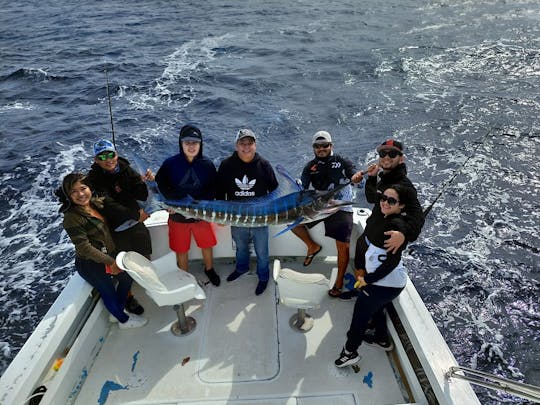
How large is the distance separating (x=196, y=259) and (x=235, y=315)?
3.47 ft

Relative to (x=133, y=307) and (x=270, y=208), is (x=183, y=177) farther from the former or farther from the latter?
(x=133, y=307)

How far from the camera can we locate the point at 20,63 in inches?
671

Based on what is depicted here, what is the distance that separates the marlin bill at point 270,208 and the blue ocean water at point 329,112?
11.0 feet

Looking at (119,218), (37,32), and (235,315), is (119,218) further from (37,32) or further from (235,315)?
(37,32)

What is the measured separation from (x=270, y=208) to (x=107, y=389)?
2128 millimetres

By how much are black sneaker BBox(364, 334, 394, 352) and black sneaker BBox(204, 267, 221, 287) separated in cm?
176

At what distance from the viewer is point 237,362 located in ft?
12.6

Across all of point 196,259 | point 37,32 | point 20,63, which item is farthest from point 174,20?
point 196,259

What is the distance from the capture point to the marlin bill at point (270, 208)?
3820 mm

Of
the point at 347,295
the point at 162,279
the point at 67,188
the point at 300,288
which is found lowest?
the point at 347,295

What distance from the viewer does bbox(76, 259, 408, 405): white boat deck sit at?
11.6 feet

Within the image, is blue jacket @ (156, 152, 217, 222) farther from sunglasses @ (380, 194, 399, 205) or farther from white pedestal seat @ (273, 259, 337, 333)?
sunglasses @ (380, 194, 399, 205)

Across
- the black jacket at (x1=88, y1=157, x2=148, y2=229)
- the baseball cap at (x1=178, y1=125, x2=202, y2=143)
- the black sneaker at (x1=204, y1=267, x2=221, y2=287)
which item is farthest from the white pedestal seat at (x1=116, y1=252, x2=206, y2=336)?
the baseball cap at (x1=178, y1=125, x2=202, y2=143)

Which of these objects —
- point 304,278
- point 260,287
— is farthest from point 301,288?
point 260,287
